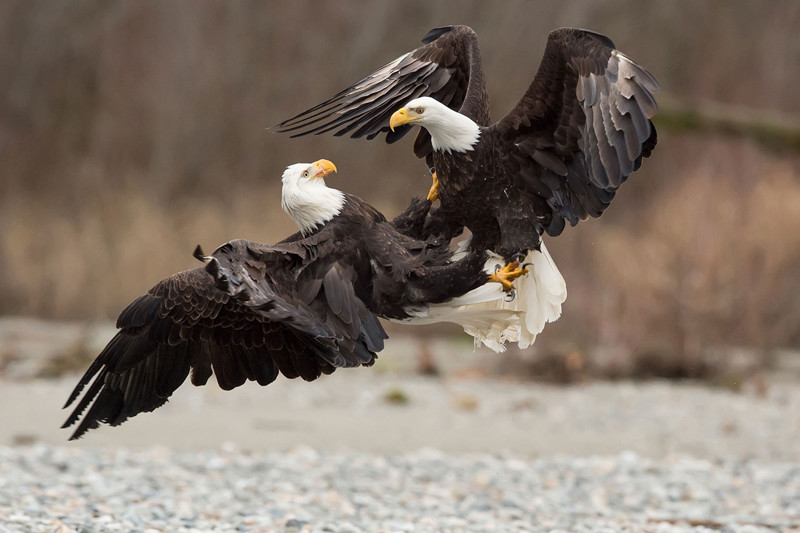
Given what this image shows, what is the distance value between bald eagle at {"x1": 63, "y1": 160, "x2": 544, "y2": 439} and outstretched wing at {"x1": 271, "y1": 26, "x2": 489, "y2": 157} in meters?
0.59

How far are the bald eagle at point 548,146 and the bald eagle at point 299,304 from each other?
0.56ft

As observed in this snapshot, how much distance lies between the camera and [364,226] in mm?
3973

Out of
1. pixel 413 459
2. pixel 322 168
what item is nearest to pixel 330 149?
pixel 413 459

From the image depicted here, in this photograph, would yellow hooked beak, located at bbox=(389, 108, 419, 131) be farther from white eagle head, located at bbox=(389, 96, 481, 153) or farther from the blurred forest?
the blurred forest

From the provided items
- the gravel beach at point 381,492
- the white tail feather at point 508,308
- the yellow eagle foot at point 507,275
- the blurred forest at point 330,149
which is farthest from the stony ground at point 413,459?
the yellow eagle foot at point 507,275

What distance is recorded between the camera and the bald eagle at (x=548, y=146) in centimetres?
390

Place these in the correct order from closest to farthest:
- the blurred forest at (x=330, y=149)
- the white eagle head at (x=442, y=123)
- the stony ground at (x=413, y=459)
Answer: the white eagle head at (x=442, y=123), the stony ground at (x=413, y=459), the blurred forest at (x=330, y=149)

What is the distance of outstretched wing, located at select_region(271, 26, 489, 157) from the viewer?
15.1 ft

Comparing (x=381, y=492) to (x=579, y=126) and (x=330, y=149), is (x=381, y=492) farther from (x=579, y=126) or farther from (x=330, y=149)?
(x=330, y=149)

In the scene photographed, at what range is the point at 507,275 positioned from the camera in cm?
392

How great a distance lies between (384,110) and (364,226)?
3.01 ft

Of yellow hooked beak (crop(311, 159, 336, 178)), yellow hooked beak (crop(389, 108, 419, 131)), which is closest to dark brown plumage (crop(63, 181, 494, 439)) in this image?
yellow hooked beak (crop(311, 159, 336, 178))

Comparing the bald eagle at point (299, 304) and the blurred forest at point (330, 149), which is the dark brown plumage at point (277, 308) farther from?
the blurred forest at point (330, 149)

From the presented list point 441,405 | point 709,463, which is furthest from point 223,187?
point 709,463
